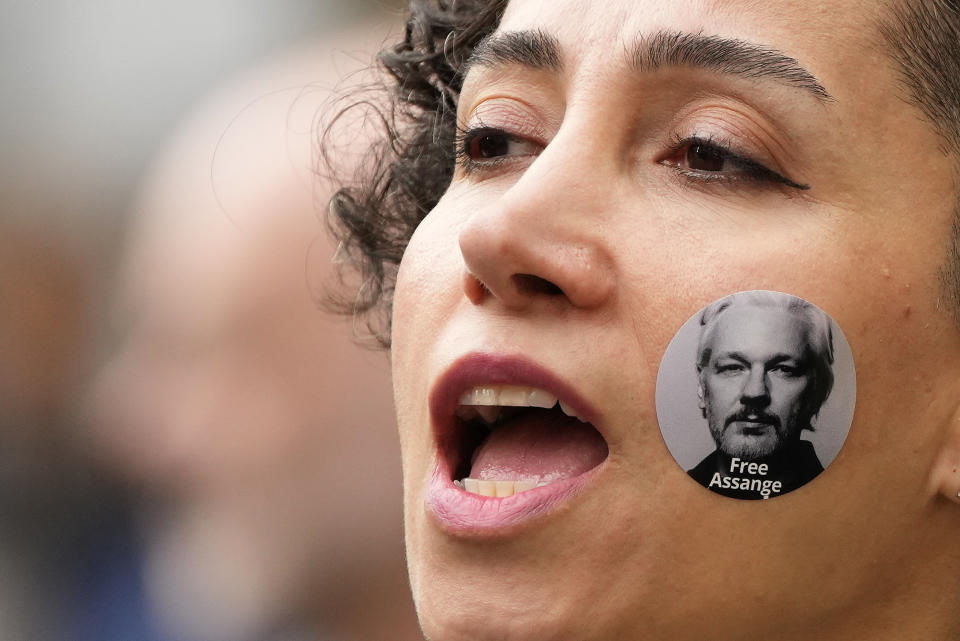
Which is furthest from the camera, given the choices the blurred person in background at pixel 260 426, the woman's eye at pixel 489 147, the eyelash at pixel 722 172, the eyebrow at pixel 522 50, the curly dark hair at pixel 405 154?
the blurred person in background at pixel 260 426

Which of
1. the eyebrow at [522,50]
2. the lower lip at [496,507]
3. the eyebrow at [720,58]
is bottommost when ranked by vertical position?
the lower lip at [496,507]

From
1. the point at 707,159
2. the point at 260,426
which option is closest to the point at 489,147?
the point at 707,159

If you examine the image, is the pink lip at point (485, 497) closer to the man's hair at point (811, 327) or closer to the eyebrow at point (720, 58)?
the man's hair at point (811, 327)

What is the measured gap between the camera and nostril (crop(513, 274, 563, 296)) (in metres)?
2.27

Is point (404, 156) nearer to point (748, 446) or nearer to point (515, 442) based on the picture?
point (515, 442)

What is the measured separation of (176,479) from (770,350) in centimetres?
255

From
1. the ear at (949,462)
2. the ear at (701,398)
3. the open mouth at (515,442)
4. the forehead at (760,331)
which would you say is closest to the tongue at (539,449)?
the open mouth at (515,442)

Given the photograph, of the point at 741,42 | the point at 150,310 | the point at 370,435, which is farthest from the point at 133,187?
the point at 741,42

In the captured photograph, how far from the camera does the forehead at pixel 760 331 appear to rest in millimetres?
2197

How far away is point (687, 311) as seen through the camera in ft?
7.27

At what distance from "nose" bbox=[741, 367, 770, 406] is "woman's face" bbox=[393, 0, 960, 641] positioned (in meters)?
0.15

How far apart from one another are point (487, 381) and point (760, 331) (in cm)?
49

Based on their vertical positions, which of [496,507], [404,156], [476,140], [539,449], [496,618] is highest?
[404,156]

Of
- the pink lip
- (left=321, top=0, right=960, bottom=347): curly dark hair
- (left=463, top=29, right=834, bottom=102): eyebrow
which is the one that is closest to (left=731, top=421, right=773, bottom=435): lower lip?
the pink lip
